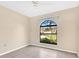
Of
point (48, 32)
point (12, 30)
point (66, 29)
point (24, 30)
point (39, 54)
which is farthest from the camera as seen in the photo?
point (24, 30)

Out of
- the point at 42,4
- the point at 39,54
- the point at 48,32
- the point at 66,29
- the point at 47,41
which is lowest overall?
the point at 39,54

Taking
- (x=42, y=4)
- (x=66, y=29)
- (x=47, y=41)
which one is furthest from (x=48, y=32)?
(x=42, y=4)

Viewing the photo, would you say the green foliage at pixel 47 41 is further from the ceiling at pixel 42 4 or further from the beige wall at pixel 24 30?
the ceiling at pixel 42 4

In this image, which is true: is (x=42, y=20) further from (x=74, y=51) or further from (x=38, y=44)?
(x=74, y=51)

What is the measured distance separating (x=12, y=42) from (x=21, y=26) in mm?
1226

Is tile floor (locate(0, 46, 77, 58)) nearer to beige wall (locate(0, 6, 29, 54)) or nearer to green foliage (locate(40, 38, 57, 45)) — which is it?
beige wall (locate(0, 6, 29, 54))

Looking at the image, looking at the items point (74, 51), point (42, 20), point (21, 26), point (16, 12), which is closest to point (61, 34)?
point (74, 51)

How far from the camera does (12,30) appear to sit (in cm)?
443

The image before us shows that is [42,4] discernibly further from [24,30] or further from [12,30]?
[24,30]

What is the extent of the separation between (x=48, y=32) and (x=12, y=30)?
215 cm

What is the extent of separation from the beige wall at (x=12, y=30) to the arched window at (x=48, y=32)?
3.62 feet

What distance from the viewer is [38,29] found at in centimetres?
559

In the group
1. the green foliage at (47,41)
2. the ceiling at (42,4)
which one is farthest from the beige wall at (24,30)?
the ceiling at (42,4)

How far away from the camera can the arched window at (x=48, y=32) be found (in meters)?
4.91
